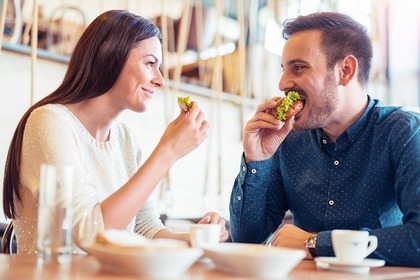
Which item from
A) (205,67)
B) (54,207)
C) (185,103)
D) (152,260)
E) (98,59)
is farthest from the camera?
(205,67)

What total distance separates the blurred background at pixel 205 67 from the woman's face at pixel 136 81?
0.52m

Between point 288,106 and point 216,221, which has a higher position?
point 288,106

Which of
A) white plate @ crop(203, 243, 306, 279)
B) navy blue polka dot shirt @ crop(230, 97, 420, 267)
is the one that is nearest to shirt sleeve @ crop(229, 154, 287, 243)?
navy blue polka dot shirt @ crop(230, 97, 420, 267)

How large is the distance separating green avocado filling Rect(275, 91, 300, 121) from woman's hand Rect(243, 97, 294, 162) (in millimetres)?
20

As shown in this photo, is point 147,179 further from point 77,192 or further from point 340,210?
point 340,210

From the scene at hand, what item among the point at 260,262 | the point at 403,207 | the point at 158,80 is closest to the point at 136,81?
the point at 158,80

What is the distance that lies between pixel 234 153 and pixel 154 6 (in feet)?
8.75

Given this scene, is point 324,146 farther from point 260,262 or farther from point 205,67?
point 205,67

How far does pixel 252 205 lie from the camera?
6.17ft

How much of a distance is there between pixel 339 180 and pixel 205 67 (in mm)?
2802

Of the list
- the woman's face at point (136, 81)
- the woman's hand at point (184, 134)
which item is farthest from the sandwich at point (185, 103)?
the woman's face at point (136, 81)

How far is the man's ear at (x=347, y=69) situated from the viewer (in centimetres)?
193

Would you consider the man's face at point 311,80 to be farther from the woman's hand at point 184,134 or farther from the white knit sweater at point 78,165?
the white knit sweater at point 78,165

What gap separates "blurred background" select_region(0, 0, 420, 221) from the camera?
272 centimetres
